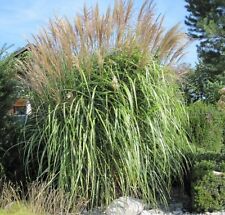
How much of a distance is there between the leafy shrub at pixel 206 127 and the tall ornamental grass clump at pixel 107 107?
1752mm

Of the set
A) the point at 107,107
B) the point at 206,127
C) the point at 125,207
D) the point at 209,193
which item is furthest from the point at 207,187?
the point at 206,127

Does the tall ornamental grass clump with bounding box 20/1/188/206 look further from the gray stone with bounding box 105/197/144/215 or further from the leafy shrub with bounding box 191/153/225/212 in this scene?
the leafy shrub with bounding box 191/153/225/212

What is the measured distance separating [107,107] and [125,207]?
1.14 m

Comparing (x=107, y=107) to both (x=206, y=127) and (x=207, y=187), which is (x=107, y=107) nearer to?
(x=207, y=187)

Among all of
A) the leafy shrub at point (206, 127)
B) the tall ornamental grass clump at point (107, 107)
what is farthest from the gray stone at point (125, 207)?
the leafy shrub at point (206, 127)

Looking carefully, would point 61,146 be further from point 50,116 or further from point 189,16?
point 189,16

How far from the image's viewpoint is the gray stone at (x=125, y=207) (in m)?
5.00

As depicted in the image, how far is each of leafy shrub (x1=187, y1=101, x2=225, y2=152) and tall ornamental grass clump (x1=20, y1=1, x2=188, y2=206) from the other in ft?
5.75

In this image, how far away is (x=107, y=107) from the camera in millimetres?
5090

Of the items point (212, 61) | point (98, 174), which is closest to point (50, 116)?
point (98, 174)

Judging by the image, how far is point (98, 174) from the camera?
498cm

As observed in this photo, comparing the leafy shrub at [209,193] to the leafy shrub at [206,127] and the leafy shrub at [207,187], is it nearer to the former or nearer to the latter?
the leafy shrub at [207,187]

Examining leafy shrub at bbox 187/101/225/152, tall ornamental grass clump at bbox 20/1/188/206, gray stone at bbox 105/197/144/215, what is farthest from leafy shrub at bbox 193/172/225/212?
leafy shrub at bbox 187/101/225/152

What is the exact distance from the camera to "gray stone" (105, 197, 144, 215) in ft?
16.4
